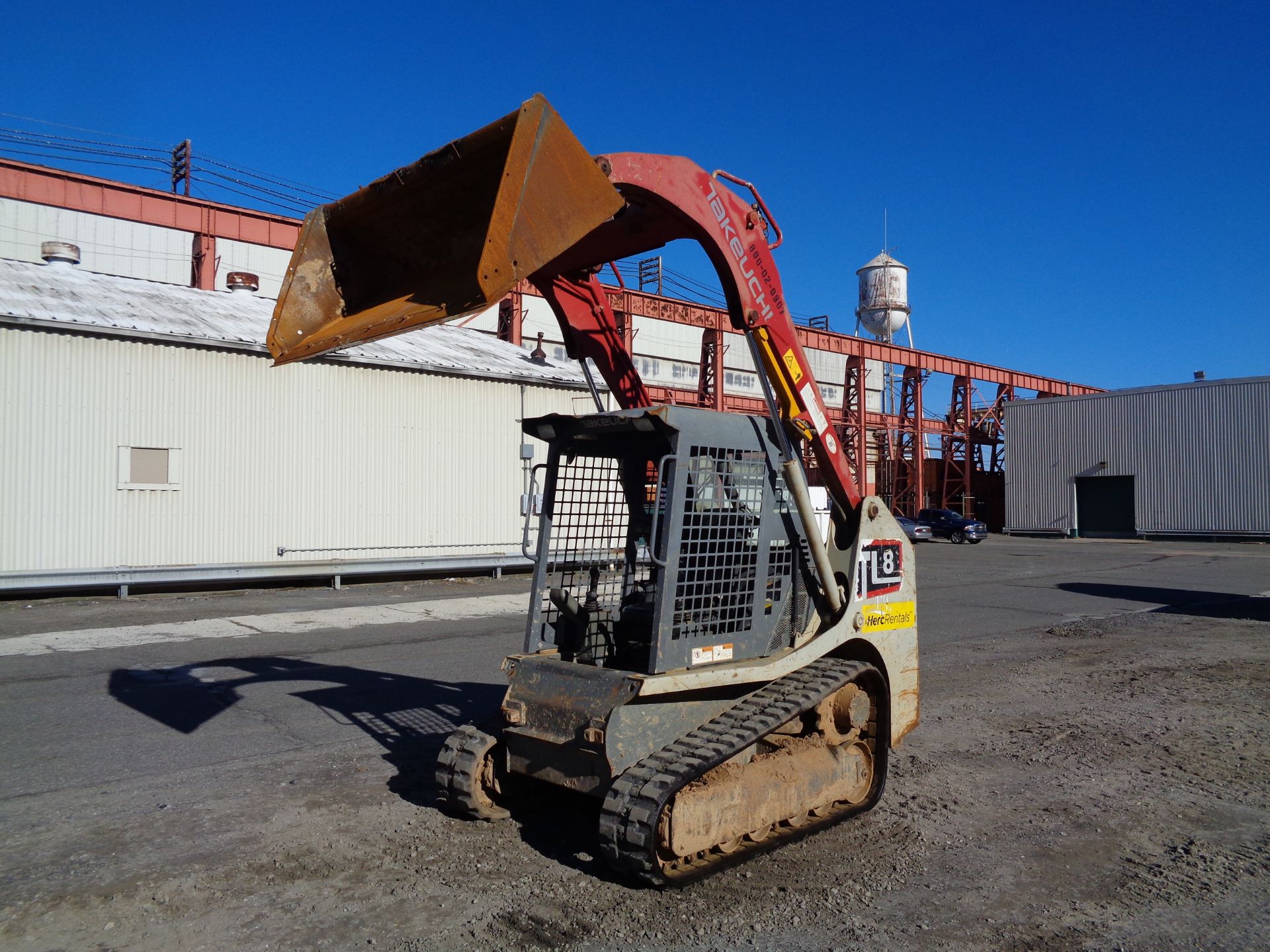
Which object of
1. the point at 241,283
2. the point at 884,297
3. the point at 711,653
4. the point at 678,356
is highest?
the point at 884,297

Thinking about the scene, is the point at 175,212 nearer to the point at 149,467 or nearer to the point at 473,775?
the point at 149,467

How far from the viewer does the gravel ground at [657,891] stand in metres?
4.05

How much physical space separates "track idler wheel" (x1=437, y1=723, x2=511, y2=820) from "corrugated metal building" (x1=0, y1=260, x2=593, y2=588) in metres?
10.4

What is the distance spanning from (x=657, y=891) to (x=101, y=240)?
3274 cm

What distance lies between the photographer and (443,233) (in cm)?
459

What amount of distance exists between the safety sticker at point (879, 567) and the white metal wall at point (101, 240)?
28.1 metres

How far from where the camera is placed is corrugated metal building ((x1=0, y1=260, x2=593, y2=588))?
52.1ft

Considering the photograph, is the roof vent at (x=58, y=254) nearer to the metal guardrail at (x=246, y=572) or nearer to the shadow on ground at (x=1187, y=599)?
the metal guardrail at (x=246, y=572)

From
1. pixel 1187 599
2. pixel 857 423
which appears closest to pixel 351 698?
pixel 1187 599

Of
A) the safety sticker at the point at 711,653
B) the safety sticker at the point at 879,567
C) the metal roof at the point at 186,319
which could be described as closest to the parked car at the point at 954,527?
the metal roof at the point at 186,319

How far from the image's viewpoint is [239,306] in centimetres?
A: 2152

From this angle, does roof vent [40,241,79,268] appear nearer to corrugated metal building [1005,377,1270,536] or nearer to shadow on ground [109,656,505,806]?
shadow on ground [109,656,505,806]

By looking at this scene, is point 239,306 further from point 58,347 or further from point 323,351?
point 323,351

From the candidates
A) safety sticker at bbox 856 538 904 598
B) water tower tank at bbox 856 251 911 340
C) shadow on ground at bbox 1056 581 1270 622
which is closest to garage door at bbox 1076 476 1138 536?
water tower tank at bbox 856 251 911 340
